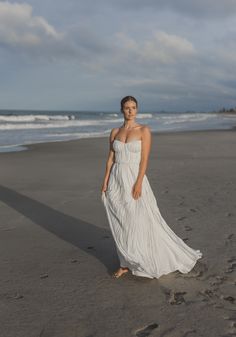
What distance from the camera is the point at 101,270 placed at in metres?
4.25

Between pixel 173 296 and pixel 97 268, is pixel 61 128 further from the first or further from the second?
pixel 173 296

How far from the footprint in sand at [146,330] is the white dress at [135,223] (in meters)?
0.80

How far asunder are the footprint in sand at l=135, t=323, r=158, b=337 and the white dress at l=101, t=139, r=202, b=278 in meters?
0.80

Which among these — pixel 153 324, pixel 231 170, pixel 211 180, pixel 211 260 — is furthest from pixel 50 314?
pixel 231 170

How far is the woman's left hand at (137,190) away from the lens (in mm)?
3857

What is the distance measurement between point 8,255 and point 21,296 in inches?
44.0

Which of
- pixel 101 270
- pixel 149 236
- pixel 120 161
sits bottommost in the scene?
pixel 101 270

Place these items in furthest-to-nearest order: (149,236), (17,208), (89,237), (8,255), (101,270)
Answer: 1. (17,208)
2. (89,237)
3. (8,255)
4. (101,270)
5. (149,236)

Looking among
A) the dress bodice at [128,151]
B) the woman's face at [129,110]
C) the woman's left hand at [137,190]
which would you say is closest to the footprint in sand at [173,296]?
the woman's left hand at [137,190]

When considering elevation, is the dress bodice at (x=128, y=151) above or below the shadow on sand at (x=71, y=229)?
above

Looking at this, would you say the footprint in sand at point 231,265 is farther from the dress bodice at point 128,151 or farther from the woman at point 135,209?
the dress bodice at point 128,151

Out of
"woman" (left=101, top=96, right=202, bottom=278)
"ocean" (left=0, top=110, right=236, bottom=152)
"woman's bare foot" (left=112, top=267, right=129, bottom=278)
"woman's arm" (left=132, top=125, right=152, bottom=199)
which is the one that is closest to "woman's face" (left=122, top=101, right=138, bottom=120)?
"woman" (left=101, top=96, right=202, bottom=278)

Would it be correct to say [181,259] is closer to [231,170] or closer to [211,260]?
[211,260]

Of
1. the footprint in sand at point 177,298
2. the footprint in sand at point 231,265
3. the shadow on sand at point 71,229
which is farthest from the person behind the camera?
the shadow on sand at point 71,229
